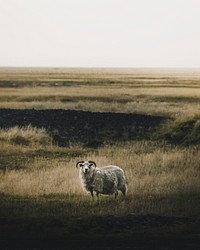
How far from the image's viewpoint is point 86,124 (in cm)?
3762

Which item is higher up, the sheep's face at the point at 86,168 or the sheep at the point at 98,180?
the sheep's face at the point at 86,168

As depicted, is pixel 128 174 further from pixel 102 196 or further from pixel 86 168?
pixel 86 168

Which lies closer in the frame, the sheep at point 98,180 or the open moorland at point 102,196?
the open moorland at point 102,196

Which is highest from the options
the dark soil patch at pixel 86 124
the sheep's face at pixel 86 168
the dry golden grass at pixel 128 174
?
the sheep's face at pixel 86 168

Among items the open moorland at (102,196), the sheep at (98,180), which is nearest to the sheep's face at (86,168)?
the sheep at (98,180)

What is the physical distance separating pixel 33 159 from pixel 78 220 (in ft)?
38.4

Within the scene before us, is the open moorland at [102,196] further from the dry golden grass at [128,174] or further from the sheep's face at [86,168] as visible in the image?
the sheep's face at [86,168]

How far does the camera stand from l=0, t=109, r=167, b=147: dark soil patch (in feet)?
108

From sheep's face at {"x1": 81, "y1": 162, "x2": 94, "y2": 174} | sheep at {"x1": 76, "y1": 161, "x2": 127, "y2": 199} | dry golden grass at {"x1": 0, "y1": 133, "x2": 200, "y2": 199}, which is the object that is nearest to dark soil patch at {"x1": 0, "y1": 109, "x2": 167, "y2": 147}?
dry golden grass at {"x1": 0, "y1": 133, "x2": 200, "y2": 199}

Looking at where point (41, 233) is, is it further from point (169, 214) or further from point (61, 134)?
point (61, 134)

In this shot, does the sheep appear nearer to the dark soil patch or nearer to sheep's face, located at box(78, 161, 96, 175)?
sheep's face, located at box(78, 161, 96, 175)

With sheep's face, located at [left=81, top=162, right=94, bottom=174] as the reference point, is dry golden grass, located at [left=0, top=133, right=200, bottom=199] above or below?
below

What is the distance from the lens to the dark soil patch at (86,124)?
3284 centimetres

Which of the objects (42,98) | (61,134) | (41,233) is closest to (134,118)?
(61,134)
